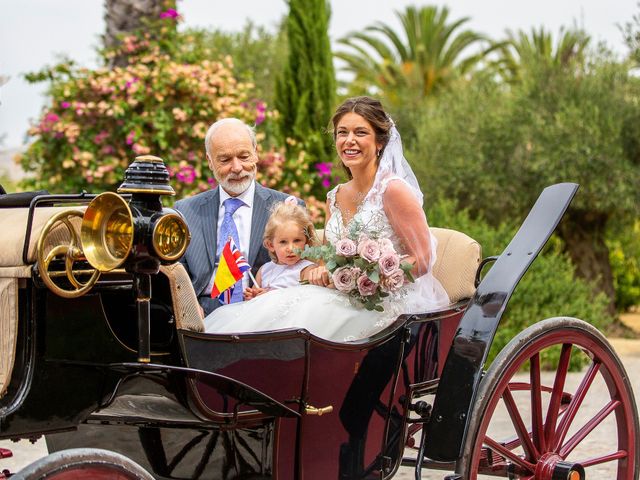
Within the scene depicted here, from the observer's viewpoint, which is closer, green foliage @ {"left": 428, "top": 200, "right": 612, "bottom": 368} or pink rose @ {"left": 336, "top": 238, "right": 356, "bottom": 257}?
pink rose @ {"left": 336, "top": 238, "right": 356, "bottom": 257}

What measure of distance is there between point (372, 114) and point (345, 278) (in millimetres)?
686

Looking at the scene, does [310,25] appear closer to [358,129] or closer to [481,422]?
[358,129]

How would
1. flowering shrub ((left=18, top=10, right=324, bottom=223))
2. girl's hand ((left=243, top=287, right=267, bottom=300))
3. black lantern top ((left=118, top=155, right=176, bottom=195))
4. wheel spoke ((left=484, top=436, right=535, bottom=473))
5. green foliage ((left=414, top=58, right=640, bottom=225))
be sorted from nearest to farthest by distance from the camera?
black lantern top ((left=118, top=155, right=176, bottom=195)) → wheel spoke ((left=484, top=436, right=535, bottom=473)) → girl's hand ((left=243, top=287, right=267, bottom=300)) → flowering shrub ((left=18, top=10, right=324, bottom=223)) → green foliage ((left=414, top=58, right=640, bottom=225))

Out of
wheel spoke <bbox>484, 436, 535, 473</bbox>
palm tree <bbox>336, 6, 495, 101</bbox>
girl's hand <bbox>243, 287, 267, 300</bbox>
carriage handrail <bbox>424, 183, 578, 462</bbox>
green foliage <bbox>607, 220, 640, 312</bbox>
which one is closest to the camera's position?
carriage handrail <bbox>424, 183, 578, 462</bbox>

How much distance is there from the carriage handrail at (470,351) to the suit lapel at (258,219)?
960mm

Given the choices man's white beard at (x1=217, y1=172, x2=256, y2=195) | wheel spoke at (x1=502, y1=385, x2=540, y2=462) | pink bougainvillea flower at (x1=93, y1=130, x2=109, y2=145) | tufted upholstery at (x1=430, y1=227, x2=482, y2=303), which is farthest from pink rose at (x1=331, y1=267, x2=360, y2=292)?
pink bougainvillea flower at (x1=93, y1=130, x2=109, y2=145)

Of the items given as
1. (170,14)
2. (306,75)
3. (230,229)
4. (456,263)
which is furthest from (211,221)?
(306,75)

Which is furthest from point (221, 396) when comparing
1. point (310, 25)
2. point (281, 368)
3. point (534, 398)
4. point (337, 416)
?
point (310, 25)

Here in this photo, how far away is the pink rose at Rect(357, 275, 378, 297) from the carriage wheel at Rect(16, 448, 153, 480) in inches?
45.5

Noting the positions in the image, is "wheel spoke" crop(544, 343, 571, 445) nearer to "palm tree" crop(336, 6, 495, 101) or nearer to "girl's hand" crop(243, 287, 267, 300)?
"girl's hand" crop(243, 287, 267, 300)

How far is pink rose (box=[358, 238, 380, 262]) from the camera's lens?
128 inches

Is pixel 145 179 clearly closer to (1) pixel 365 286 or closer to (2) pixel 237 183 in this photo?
(1) pixel 365 286

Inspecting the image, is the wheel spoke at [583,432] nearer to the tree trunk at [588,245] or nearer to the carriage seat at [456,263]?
the carriage seat at [456,263]

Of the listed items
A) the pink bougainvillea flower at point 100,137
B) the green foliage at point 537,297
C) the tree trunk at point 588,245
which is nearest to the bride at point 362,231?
the green foliage at point 537,297
